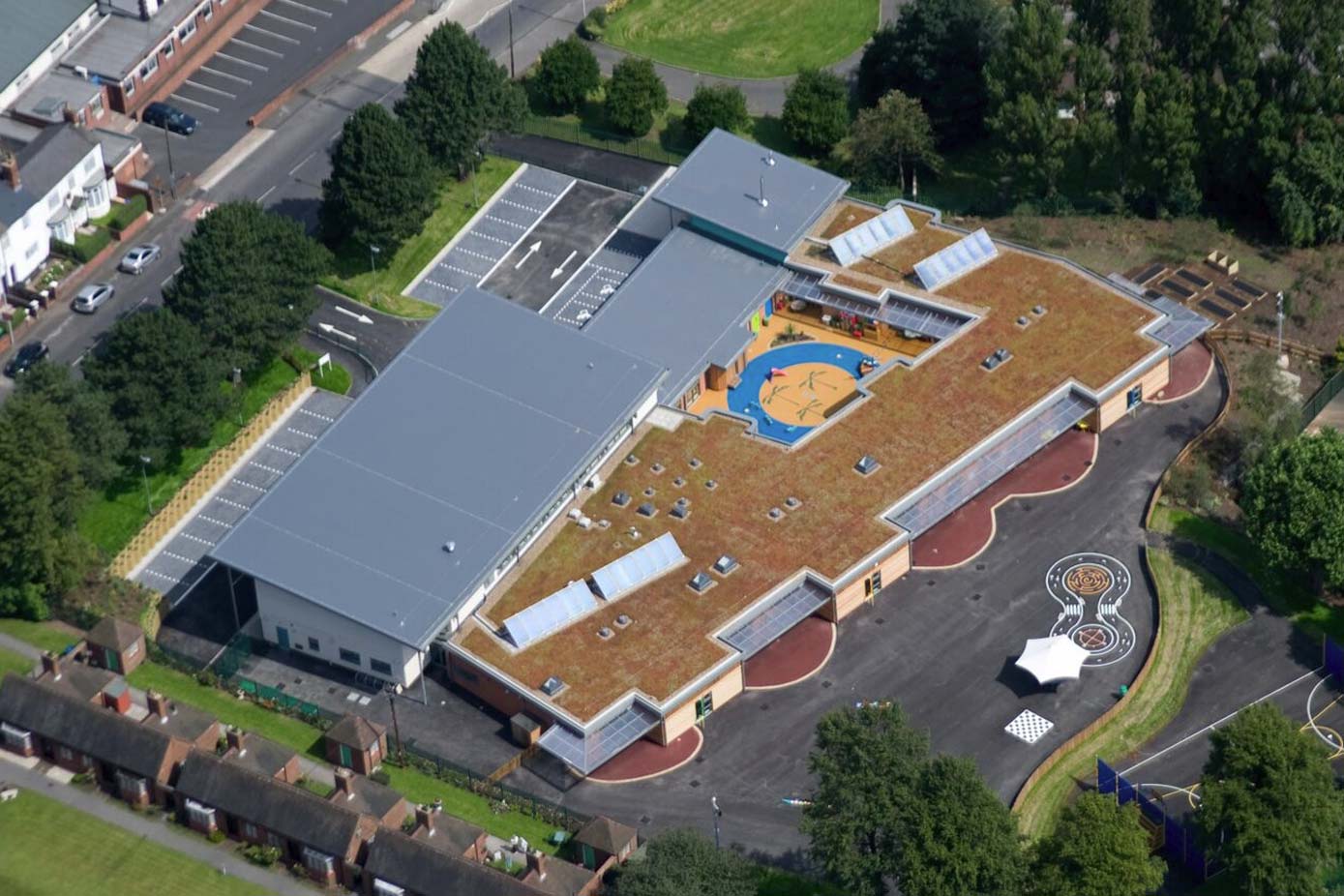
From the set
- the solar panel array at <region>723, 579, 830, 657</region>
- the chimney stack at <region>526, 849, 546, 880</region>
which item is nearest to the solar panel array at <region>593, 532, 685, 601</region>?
the solar panel array at <region>723, 579, 830, 657</region>

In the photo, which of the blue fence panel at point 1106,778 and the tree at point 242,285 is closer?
the blue fence panel at point 1106,778

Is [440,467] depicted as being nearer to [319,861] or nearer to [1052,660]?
[319,861]

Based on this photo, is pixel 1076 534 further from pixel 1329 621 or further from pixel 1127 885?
pixel 1127 885

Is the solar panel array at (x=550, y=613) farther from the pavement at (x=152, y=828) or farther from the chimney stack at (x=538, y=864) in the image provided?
the pavement at (x=152, y=828)

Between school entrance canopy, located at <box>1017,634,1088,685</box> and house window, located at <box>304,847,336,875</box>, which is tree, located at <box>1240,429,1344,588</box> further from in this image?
house window, located at <box>304,847,336,875</box>

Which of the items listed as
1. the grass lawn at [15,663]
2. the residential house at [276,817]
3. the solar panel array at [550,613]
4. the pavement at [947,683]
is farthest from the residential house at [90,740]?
the solar panel array at [550,613]

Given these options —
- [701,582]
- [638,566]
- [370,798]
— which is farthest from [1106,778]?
[370,798]
